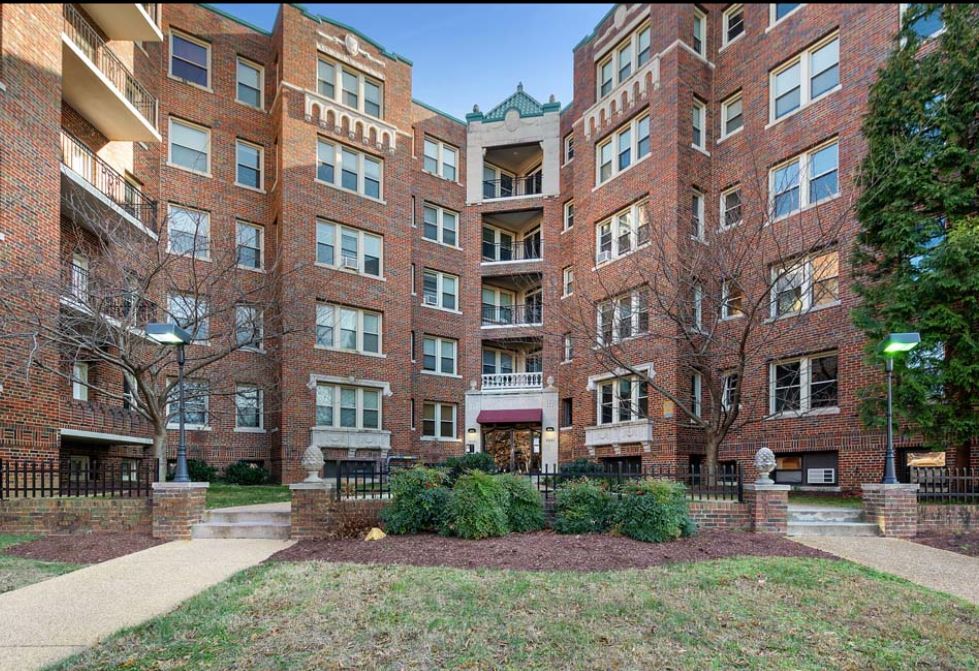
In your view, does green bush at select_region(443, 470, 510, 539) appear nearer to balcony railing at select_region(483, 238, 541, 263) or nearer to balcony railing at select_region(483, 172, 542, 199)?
balcony railing at select_region(483, 238, 541, 263)

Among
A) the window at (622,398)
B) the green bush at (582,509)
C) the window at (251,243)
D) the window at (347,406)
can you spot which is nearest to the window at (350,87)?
the window at (251,243)

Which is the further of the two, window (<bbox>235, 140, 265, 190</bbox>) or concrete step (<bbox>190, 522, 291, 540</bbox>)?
window (<bbox>235, 140, 265, 190</bbox>)

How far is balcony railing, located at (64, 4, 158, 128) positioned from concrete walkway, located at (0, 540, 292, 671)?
48.2 ft

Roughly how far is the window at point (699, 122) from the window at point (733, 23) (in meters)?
2.35

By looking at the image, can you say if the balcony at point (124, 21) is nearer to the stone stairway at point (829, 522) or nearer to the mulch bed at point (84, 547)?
the mulch bed at point (84, 547)

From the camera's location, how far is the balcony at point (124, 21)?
1719 cm

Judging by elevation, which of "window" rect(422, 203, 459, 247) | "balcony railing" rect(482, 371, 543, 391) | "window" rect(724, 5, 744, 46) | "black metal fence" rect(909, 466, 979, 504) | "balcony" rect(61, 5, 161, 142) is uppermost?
"window" rect(724, 5, 744, 46)

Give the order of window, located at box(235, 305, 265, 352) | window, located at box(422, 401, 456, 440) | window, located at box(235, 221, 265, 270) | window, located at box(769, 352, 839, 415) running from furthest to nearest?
window, located at box(422, 401, 456, 440), window, located at box(235, 221, 265, 270), window, located at box(769, 352, 839, 415), window, located at box(235, 305, 265, 352)

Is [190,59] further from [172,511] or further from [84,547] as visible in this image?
[84,547]

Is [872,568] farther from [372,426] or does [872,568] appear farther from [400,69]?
[400,69]

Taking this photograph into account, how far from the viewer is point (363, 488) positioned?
10.8m

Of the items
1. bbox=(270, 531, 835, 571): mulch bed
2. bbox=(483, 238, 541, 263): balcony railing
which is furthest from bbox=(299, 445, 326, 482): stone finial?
bbox=(483, 238, 541, 263): balcony railing

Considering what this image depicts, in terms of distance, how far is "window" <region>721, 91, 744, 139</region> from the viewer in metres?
20.3

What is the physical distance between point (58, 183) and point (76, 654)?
13.3 m
